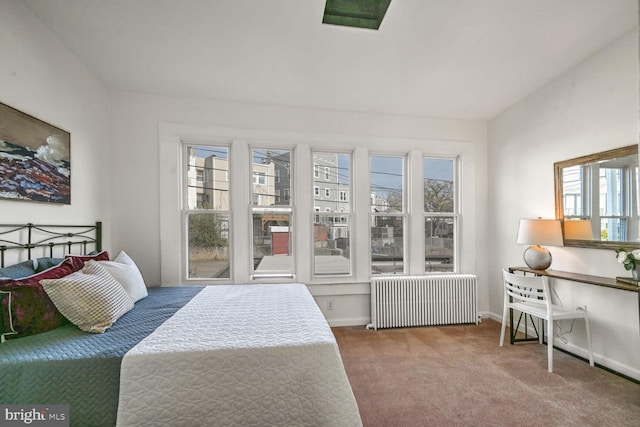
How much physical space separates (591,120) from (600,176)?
52cm

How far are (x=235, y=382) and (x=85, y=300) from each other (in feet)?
3.55

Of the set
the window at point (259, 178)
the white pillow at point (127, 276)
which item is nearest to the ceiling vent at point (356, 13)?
the window at point (259, 178)

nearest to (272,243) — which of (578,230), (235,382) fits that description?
(235,382)

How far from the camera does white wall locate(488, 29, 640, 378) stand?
2299mm

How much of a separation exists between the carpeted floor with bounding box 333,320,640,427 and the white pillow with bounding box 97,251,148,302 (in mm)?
1854

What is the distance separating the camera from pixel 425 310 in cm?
342

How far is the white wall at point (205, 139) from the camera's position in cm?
303

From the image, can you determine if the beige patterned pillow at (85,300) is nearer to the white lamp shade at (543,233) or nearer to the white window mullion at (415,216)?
the white window mullion at (415,216)

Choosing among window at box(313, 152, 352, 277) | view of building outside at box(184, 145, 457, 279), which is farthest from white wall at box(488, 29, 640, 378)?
window at box(313, 152, 352, 277)

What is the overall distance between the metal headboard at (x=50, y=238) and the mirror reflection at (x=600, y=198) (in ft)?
14.8

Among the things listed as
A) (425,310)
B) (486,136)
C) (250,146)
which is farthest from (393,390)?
(486,136)

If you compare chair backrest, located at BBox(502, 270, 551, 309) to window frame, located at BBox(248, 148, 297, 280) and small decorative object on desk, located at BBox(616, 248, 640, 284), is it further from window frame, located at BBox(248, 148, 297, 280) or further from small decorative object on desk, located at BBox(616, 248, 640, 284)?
window frame, located at BBox(248, 148, 297, 280)

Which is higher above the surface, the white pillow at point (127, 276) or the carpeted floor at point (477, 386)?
the white pillow at point (127, 276)

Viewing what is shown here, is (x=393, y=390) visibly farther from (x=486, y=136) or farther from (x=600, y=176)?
(x=486, y=136)
